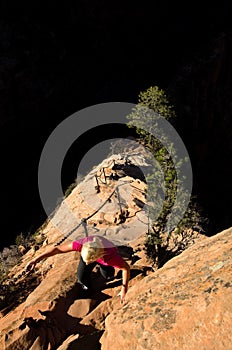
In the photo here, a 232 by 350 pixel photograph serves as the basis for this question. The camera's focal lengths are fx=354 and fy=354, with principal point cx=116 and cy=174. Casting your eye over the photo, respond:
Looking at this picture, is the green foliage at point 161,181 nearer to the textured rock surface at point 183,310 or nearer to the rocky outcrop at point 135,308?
the rocky outcrop at point 135,308

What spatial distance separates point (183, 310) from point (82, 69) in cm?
2737

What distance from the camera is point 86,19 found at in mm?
28328

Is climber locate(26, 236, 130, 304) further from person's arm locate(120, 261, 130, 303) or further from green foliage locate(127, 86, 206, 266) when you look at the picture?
green foliage locate(127, 86, 206, 266)

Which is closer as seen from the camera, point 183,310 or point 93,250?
point 183,310

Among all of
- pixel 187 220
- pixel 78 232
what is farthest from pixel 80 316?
pixel 78 232

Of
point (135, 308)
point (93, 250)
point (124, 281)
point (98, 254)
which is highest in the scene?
point (93, 250)

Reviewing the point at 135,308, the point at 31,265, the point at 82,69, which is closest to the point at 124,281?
the point at 135,308

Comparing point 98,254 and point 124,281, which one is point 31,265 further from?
point 124,281

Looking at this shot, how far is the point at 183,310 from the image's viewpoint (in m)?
4.39

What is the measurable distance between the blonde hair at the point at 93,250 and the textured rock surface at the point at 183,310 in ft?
3.12

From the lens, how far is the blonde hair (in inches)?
241

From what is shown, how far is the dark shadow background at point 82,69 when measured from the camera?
2247cm

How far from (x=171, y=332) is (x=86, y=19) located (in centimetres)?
2820

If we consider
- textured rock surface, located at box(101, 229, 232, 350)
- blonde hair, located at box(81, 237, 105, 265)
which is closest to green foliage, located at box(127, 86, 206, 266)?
blonde hair, located at box(81, 237, 105, 265)
